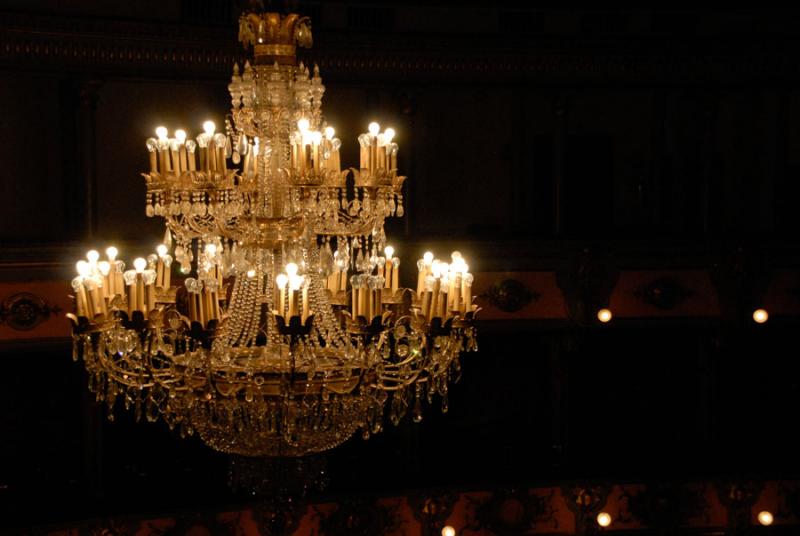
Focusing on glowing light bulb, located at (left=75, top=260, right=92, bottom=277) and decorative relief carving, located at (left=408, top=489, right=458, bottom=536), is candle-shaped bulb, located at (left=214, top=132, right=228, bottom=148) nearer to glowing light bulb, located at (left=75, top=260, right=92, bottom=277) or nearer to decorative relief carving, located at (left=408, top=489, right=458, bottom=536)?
glowing light bulb, located at (left=75, top=260, right=92, bottom=277)

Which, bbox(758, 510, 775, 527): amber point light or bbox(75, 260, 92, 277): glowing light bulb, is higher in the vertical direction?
bbox(75, 260, 92, 277): glowing light bulb

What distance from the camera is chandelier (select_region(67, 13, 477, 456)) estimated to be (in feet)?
17.9

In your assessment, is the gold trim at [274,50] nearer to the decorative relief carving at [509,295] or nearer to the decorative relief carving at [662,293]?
the decorative relief carving at [509,295]

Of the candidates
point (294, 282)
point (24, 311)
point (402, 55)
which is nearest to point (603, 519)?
point (402, 55)

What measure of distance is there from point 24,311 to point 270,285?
4.67 m

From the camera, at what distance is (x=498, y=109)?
13102 millimetres

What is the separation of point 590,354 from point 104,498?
5.54 meters

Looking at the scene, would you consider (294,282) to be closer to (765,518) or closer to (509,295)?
(509,295)

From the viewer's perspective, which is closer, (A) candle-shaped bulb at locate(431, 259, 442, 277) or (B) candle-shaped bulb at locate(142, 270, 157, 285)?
(B) candle-shaped bulb at locate(142, 270, 157, 285)

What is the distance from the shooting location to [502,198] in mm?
13055

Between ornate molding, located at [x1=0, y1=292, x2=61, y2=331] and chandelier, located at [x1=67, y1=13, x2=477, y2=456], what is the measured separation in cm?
409

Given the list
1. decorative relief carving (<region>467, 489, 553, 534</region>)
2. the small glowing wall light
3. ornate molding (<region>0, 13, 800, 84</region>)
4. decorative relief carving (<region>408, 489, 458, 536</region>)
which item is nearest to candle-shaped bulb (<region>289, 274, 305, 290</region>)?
ornate molding (<region>0, 13, 800, 84</region>)

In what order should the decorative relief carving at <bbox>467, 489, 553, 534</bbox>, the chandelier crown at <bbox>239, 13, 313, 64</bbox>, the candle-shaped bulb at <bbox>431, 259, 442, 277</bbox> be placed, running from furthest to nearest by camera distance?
1. the decorative relief carving at <bbox>467, 489, 553, 534</bbox>
2. the candle-shaped bulb at <bbox>431, 259, 442, 277</bbox>
3. the chandelier crown at <bbox>239, 13, 313, 64</bbox>

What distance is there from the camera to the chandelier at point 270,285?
5469 millimetres
